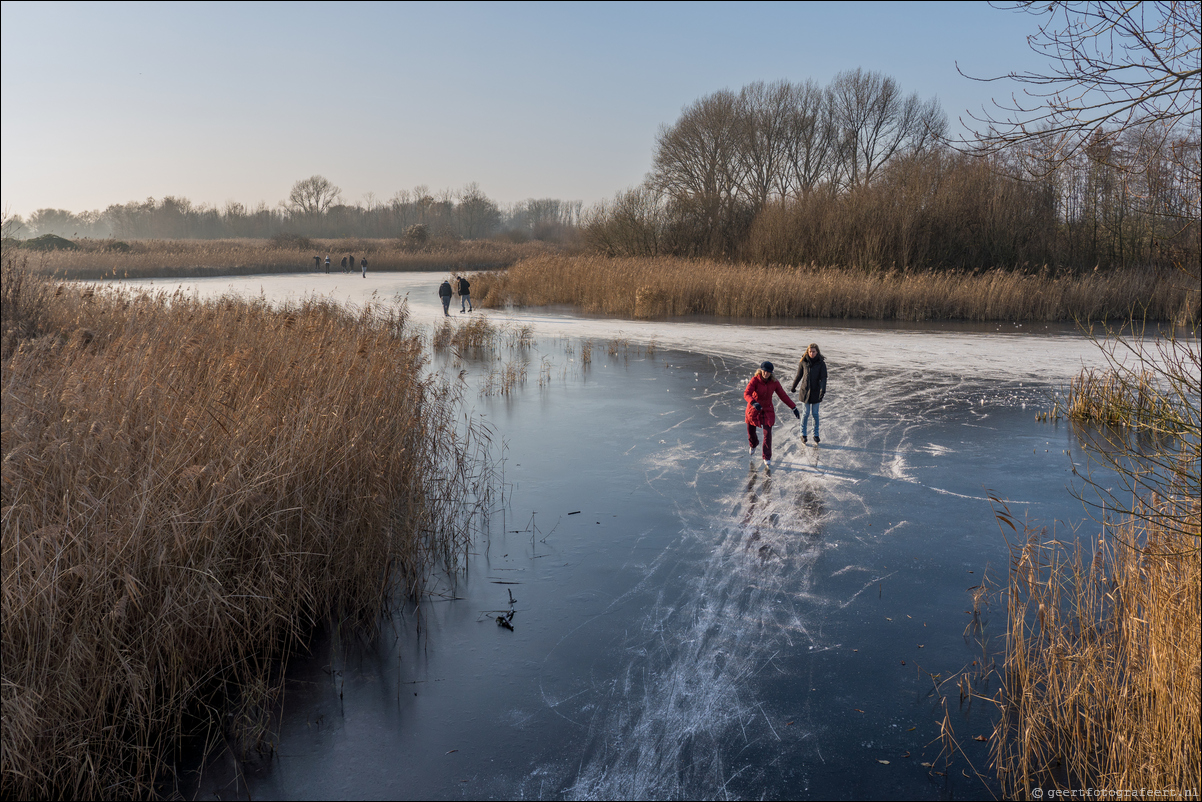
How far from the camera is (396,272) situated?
48906 millimetres

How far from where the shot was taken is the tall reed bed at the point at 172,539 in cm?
334

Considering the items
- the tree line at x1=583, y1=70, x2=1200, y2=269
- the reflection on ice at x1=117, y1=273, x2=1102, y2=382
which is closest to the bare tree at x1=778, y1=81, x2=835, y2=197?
the tree line at x1=583, y1=70, x2=1200, y2=269

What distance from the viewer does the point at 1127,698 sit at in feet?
11.2

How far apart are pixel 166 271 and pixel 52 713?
43.5m

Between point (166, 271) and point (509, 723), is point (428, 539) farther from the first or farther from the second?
point (166, 271)

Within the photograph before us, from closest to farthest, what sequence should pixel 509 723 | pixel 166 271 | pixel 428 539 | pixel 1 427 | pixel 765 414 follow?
pixel 1 427 → pixel 509 723 → pixel 428 539 → pixel 765 414 → pixel 166 271

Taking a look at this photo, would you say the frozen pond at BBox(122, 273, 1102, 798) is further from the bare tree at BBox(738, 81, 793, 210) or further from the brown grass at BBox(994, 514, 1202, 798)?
the bare tree at BBox(738, 81, 793, 210)

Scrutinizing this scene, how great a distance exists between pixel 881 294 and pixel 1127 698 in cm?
2133

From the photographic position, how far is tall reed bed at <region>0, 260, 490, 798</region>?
Answer: 3.34m

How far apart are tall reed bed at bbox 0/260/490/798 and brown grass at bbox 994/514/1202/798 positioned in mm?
3823

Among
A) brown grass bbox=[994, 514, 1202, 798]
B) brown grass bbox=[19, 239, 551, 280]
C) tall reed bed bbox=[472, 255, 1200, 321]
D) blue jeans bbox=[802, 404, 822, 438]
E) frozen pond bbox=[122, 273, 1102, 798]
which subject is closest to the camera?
brown grass bbox=[994, 514, 1202, 798]

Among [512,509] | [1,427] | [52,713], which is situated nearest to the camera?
[52,713]

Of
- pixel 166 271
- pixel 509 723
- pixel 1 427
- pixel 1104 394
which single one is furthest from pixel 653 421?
pixel 166 271

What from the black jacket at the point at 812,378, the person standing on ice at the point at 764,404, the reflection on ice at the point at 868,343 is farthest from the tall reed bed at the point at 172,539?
the reflection on ice at the point at 868,343
